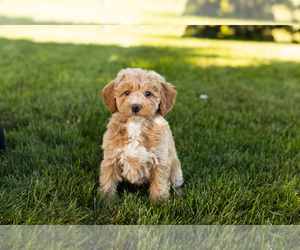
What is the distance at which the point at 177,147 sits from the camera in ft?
11.8

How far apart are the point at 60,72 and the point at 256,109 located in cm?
456

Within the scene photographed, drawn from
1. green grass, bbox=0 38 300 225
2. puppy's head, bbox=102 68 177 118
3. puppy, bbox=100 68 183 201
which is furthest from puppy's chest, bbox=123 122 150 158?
green grass, bbox=0 38 300 225

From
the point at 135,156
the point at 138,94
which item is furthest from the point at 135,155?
the point at 138,94

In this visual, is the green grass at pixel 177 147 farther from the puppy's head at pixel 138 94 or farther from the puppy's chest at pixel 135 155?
the puppy's head at pixel 138 94

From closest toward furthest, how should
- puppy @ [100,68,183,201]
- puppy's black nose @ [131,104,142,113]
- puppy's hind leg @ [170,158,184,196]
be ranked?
puppy's black nose @ [131,104,142,113], puppy @ [100,68,183,201], puppy's hind leg @ [170,158,184,196]

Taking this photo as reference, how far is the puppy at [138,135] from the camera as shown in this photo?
242 centimetres

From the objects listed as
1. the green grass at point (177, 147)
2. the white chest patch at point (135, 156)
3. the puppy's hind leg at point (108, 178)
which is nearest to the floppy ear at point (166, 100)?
the white chest patch at point (135, 156)

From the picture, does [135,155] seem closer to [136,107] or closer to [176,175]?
[136,107]

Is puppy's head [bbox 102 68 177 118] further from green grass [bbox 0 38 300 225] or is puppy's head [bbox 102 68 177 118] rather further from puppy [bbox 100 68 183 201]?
green grass [bbox 0 38 300 225]

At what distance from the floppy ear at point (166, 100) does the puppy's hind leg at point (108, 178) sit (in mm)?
665

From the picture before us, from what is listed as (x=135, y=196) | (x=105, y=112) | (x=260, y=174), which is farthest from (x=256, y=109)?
(x=135, y=196)

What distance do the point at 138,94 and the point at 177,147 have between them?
4.64 feet

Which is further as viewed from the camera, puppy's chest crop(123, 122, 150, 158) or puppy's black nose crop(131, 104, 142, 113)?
puppy's chest crop(123, 122, 150, 158)

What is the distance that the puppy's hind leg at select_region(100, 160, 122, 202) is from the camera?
259 cm
